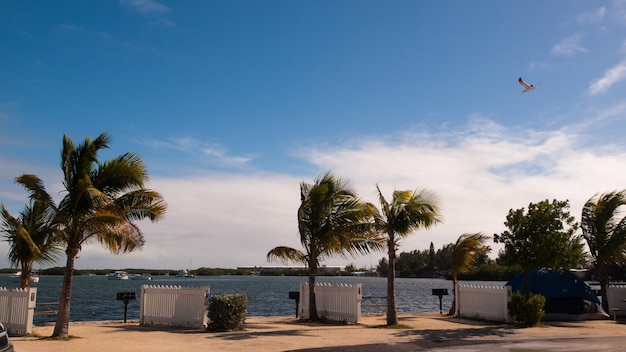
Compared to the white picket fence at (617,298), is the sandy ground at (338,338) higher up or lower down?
lower down

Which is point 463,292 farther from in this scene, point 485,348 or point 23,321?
point 23,321

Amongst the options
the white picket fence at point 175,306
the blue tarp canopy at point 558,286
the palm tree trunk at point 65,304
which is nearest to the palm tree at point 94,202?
the palm tree trunk at point 65,304

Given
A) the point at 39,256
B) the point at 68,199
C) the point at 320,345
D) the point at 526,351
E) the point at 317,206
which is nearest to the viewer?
the point at 526,351

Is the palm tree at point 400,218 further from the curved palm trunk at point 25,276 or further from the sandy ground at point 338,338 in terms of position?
the curved palm trunk at point 25,276

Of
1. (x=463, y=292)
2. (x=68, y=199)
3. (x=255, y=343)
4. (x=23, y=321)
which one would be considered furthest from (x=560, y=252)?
(x=23, y=321)

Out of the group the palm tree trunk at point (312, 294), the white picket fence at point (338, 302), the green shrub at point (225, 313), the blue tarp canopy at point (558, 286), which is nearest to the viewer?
the green shrub at point (225, 313)

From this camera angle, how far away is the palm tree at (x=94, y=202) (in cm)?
1502

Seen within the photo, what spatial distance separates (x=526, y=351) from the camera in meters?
12.6

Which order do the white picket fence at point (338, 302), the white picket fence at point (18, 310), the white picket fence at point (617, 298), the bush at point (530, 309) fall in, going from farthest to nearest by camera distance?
the white picket fence at point (617, 298) → the white picket fence at point (338, 302) → the bush at point (530, 309) → the white picket fence at point (18, 310)

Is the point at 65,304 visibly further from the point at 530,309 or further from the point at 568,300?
the point at 568,300

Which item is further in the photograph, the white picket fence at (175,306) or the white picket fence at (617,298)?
the white picket fence at (617,298)

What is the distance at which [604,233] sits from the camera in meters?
23.4

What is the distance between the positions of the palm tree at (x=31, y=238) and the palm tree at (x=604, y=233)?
835 inches

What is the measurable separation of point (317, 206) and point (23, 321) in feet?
33.1
